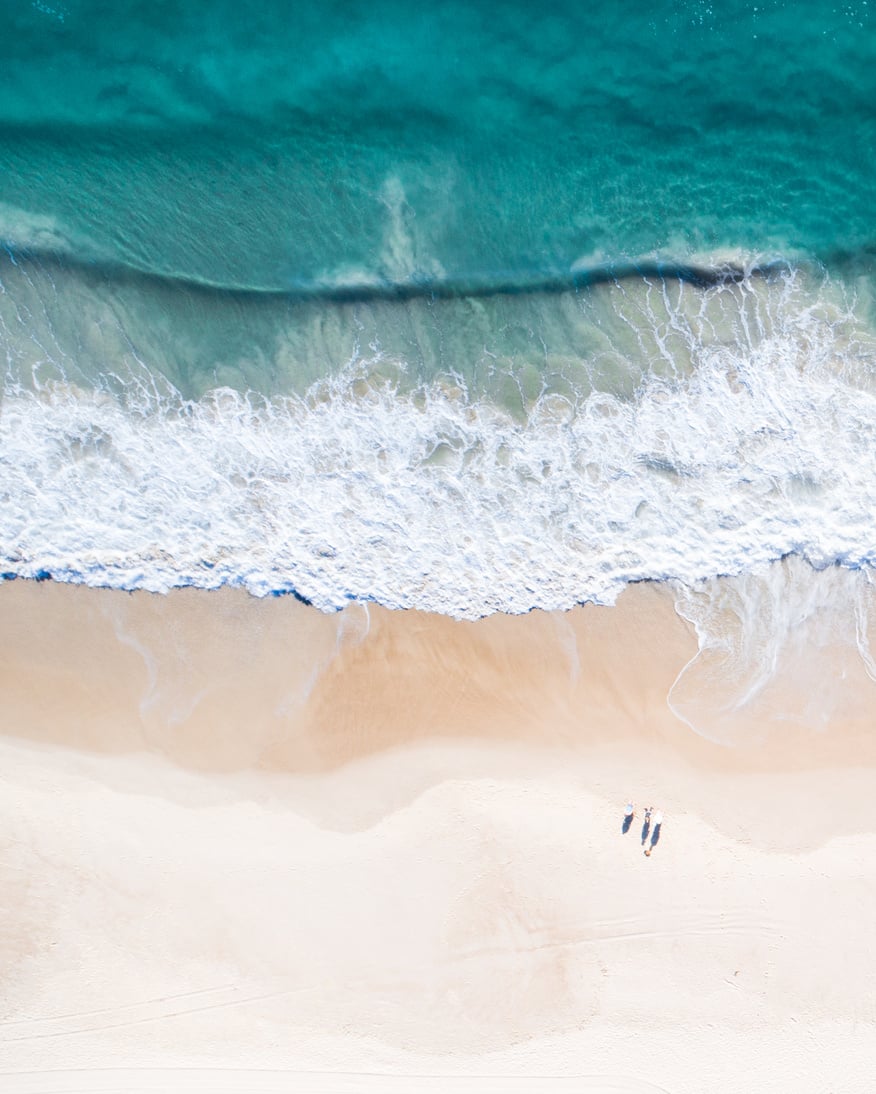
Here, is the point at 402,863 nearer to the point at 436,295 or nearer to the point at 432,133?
the point at 436,295

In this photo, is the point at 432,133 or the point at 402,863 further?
the point at 432,133

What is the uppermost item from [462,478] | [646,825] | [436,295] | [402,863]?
[436,295]

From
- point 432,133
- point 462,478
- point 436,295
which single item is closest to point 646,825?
point 462,478

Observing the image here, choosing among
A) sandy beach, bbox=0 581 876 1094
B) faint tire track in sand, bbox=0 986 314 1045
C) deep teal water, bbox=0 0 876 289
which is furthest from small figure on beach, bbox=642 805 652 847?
deep teal water, bbox=0 0 876 289

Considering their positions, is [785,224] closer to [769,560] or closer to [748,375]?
[748,375]

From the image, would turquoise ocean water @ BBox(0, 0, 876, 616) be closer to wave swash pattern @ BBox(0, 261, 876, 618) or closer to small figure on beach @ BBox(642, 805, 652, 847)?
wave swash pattern @ BBox(0, 261, 876, 618)

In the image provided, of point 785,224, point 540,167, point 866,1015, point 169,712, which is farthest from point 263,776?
point 785,224
